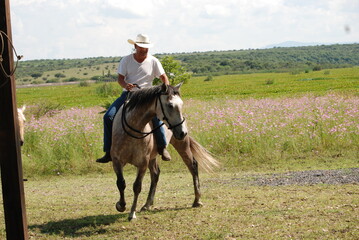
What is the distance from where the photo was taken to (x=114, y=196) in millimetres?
10781

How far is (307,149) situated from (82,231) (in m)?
9.55

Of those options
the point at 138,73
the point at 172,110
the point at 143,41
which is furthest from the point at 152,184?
the point at 143,41

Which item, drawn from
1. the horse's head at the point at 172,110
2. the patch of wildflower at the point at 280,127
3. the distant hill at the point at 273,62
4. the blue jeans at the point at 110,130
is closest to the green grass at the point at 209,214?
the blue jeans at the point at 110,130

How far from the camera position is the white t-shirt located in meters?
8.23

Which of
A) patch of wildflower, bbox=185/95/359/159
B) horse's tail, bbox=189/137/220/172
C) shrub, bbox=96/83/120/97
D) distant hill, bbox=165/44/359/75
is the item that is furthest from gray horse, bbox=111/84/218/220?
distant hill, bbox=165/44/359/75

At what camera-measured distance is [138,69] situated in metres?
8.23

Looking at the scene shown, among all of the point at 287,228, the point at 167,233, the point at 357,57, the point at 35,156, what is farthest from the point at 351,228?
the point at 357,57

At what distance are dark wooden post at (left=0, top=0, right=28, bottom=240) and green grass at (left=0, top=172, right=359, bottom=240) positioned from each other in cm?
222

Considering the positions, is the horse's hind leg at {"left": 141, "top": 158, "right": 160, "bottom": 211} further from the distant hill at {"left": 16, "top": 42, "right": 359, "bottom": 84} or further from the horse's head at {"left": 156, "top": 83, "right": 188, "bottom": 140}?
the distant hill at {"left": 16, "top": 42, "right": 359, "bottom": 84}

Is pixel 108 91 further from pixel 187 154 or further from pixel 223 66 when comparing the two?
pixel 223 66

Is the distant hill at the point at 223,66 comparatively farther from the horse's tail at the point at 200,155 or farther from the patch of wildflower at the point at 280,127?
the horse's tail at the point at 200,155

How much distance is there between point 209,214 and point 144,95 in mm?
2235

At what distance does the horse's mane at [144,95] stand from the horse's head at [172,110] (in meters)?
0.04

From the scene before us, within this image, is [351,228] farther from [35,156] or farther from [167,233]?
[35,156]
